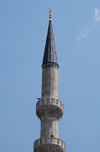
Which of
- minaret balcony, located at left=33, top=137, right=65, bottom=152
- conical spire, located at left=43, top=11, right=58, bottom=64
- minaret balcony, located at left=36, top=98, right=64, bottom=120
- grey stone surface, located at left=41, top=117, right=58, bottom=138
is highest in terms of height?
conical spire, located at left=43, top=11, right=58, bottom=64

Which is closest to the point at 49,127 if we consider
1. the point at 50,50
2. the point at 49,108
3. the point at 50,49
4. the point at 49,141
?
the point at 49,141

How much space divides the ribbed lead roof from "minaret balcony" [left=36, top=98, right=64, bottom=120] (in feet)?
18.0

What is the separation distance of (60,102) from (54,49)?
7.56m

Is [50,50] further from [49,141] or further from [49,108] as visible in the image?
[49,141]

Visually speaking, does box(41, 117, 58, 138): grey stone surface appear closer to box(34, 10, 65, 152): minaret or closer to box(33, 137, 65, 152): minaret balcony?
box(34, 10, 65, 152): minaret

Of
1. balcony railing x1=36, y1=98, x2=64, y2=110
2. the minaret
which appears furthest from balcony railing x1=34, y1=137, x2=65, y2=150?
balcony railing x1=36, y1=98, x2=64, y2=110

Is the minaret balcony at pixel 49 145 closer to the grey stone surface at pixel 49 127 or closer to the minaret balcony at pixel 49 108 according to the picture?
the grey stone surface at pixel 49 127

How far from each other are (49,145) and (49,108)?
14.8 feet

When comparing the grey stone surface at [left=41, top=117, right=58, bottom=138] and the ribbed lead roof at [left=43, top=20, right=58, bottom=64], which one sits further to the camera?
the ribbed lead roof at [left=43, top=20, right=58, bottom=64]

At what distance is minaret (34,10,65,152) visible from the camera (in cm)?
Result: 4691

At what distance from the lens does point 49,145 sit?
4669 cm

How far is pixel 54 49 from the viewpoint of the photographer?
2144 inches

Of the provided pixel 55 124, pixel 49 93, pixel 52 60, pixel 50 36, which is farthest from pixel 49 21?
pixel 55 124

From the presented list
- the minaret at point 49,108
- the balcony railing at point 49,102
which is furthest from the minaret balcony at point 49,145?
the balcony railing at point 49,102
